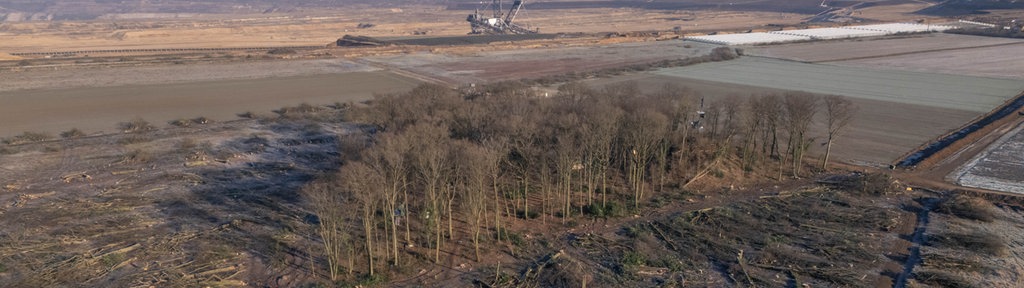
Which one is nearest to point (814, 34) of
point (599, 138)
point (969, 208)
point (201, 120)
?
point (969, 208)

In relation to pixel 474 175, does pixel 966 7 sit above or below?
above

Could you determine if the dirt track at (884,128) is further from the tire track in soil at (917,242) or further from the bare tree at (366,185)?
the bare tree at (366,185)

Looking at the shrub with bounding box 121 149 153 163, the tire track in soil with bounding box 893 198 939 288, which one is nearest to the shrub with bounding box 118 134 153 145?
the shrub with bounding box 121 149 153 163

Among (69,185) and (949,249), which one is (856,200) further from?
(69,185)

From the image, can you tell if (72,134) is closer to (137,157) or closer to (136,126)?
(136,126)

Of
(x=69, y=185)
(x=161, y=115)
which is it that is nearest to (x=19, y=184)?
(x=69, y=185)
